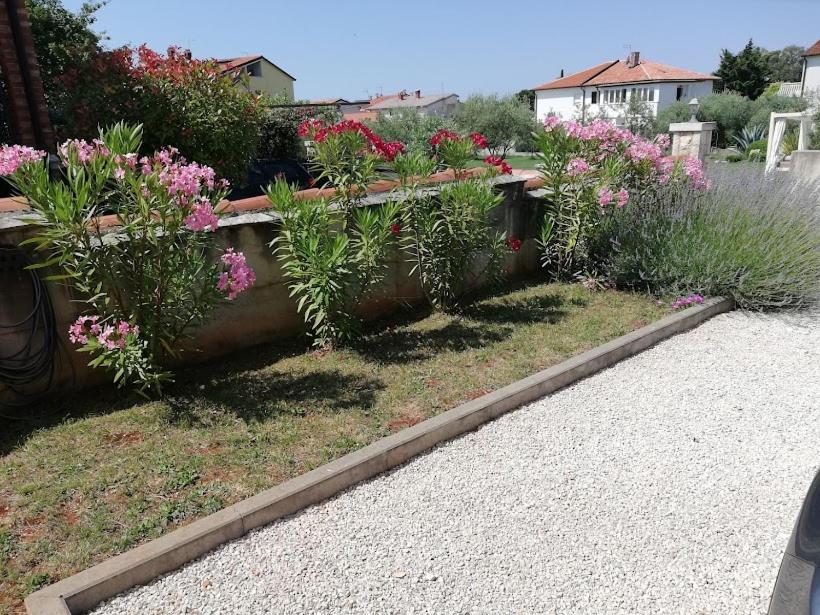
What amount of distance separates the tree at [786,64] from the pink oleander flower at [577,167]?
68937mm

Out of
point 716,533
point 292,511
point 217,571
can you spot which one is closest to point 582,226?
point 716,533

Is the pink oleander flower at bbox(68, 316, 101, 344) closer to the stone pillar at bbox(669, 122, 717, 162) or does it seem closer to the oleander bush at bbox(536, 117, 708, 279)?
the oleander bush at bbox(536, 117, 708, 279)

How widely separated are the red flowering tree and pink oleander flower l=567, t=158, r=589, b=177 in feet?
14.8

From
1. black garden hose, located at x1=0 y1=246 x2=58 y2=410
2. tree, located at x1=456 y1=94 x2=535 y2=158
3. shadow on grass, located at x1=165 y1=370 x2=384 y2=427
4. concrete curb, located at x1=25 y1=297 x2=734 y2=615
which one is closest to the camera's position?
concrete curb, located at x1=25 y1=297 x2=734 y2=615

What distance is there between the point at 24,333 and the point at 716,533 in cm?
404

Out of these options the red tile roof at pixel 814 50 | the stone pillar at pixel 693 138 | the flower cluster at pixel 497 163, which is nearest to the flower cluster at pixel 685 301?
the flower cluster at pixel 497 163

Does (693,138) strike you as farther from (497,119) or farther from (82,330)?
(497,119)

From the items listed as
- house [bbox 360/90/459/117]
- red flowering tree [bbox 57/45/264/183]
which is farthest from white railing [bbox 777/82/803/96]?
red flowering tree [bbox 57/45/264/183]

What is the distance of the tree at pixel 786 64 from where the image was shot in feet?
213

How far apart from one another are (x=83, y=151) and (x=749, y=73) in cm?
6671

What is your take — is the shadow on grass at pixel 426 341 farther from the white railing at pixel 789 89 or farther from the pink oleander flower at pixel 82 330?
the white railing at pixel 789 89

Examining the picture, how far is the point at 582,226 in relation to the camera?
6176 millimetres

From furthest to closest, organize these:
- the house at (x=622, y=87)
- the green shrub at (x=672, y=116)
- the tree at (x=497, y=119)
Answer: the house at (x=622, y=87) < the tree at (x=497, y=119) < the green shrub at (x=672, y=116)

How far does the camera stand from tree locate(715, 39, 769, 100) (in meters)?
55.9
